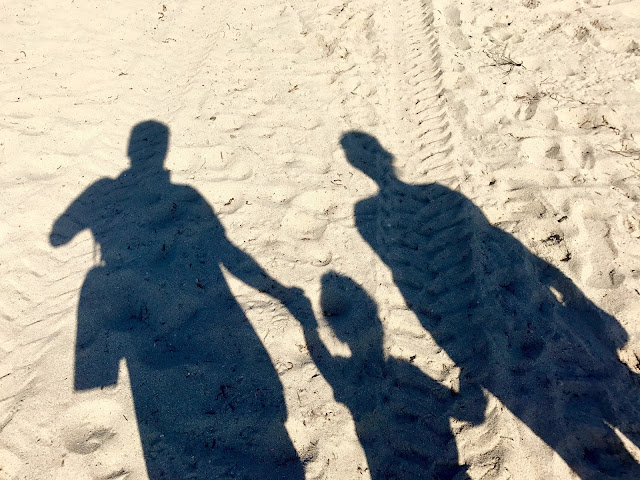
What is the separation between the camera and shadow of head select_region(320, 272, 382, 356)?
258 cm

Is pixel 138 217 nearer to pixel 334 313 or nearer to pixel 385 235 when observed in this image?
pixel 334 313

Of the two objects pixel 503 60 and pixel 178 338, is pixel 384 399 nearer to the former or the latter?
pixel 178 338

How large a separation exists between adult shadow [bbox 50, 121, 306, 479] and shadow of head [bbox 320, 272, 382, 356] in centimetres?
26

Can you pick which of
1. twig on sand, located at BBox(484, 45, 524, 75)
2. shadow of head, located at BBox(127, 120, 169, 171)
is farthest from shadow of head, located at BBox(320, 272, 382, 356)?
twig on sand, located at BBox(484, 45, 524, 75)

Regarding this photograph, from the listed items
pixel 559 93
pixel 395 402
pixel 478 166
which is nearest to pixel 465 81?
pixel 559 93

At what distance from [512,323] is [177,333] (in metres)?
2.28

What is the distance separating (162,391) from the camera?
239 cm

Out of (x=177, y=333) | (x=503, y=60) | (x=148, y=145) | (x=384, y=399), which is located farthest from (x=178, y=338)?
(x=503, y=60)

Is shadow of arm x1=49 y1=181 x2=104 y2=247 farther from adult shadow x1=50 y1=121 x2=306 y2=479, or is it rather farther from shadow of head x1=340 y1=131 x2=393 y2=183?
shadow of head x1=340 y1=131 x2=393 y2=183

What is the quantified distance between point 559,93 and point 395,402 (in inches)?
137

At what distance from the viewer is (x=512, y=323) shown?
2.56 metres

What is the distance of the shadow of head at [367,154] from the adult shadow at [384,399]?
1.31 meters

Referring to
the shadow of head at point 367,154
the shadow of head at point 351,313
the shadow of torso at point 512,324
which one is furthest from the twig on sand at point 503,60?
the shadow of head at point 351,313

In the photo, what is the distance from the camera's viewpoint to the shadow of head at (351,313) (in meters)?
2.58
